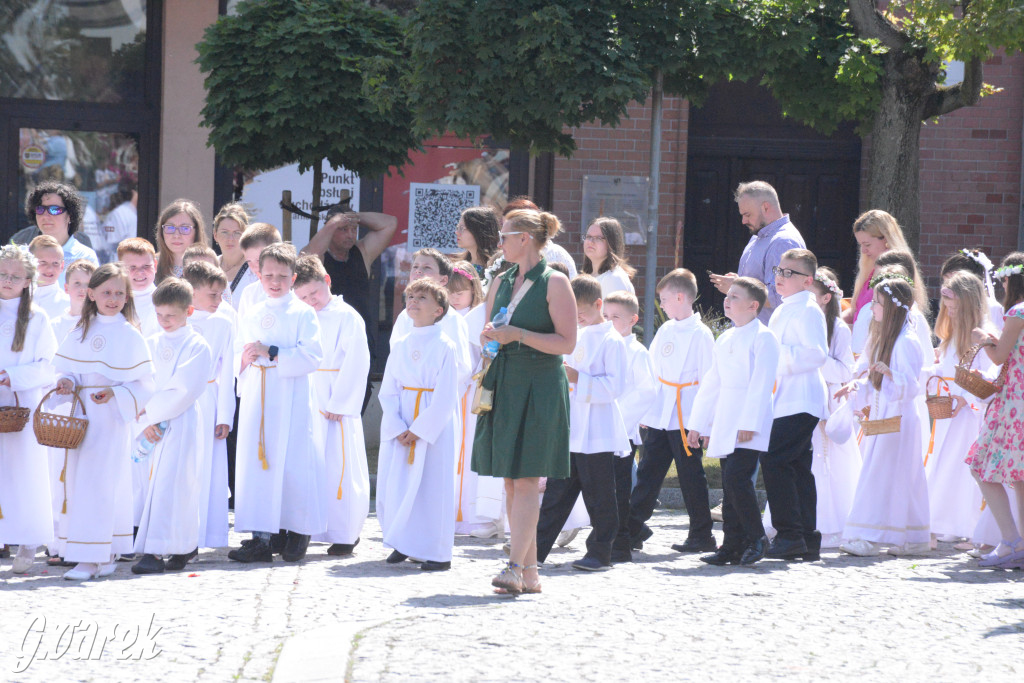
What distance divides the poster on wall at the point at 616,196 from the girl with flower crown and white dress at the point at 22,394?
8141 millimetres

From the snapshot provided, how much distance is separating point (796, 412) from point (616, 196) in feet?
23.8

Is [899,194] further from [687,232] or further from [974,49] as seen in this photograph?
[687,232]

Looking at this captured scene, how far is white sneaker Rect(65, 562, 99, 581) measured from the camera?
665cm

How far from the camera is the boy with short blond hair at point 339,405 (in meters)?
7.58

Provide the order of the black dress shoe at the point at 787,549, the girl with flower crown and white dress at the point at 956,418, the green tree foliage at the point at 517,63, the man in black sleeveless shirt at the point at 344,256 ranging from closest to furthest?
1. the black dress shoe at the point at 787,549
2. the girl with flower crown and white dress at the point at 956,418
3. the man in black sleeveless shirt at the point at 344,256
4. the green tree foliage at the point at 517,63

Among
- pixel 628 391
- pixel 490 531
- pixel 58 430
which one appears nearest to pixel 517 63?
pixel 628 391

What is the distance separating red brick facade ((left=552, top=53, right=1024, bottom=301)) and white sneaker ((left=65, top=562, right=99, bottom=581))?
8586mm

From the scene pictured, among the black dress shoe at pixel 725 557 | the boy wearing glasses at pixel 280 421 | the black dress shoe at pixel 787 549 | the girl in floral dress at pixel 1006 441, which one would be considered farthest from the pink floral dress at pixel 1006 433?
the boy wearing glasses at pixel 280 421

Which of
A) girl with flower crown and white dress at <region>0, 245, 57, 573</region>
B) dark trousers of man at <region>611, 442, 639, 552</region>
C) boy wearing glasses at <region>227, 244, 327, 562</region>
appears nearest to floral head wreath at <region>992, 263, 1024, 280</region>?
dark trousers of man at <region>611, 442, 639, 552</region>

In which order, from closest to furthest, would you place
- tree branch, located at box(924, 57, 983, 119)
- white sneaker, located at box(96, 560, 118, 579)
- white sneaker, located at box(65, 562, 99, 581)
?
white sneaker, located at box(65, 562, 99, 581) < white sneaker, located at box(96, 560, 118, 579) < tree branch, located at box(924, 57, 983, 119)

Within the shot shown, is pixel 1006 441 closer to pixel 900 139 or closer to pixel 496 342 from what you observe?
pixel 496 342

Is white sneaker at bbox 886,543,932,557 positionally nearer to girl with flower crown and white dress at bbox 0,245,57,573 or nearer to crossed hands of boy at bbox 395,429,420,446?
crossed hands of boy at bbox 395,429,420,446

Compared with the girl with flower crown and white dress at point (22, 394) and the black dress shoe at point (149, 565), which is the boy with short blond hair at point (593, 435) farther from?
the girl with flower crown and white dress at point (22, 394)

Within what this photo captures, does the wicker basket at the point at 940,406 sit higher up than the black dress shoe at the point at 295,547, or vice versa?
the wicker basket at the point at 940,406
